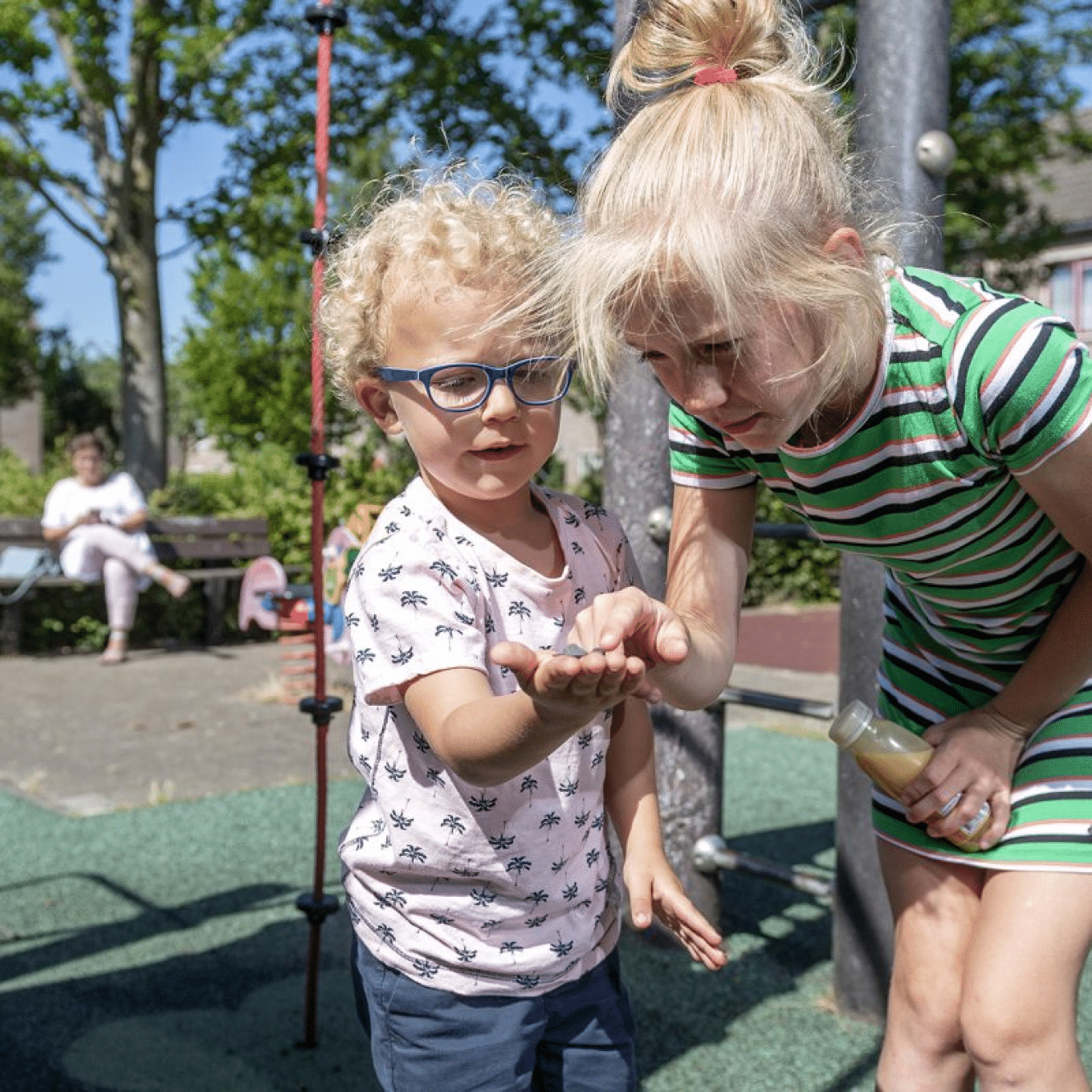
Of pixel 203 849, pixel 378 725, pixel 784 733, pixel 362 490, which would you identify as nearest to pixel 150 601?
pixel 362 490

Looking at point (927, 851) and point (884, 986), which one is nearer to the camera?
point (927, 851)

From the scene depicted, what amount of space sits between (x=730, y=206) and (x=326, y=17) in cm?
166

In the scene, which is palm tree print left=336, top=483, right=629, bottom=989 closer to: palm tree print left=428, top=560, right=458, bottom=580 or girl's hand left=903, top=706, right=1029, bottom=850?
palm tree print left=428, top=560, right=458, bottom=580

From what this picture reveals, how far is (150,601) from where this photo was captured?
10.1 m

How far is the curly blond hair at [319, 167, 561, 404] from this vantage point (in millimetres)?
1647

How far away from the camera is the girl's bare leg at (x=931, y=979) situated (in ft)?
5.88

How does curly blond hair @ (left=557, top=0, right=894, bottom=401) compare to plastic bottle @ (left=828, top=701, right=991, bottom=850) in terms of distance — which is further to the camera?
plastic bottle @ (left=828, top=701, right=991, bottom=850)

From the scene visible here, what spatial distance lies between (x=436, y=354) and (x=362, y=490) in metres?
9.27

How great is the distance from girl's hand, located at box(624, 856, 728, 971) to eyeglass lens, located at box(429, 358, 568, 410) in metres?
0.62

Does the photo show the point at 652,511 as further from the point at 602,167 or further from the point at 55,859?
the point at 55,859

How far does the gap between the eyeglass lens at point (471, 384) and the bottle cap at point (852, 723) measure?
61 centimetres

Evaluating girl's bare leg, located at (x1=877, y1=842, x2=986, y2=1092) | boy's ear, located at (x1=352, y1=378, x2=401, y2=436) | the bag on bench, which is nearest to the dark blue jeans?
girl's bare leg, located at (x1=877, y1=842, x2=986, y2=1092)

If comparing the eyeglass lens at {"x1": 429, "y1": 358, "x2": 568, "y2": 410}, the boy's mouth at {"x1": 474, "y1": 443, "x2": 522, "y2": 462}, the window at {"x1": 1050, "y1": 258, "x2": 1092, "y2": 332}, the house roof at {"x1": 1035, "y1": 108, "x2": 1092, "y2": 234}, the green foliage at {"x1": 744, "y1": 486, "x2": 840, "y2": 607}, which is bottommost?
the green foliage at {"x1": 744, "y1": 486, "x2": 840, "y2": 607}

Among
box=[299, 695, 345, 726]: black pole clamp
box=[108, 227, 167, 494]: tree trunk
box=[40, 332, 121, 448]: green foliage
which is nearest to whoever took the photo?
box=[299, 695, 345, 726]: black pole clamp
